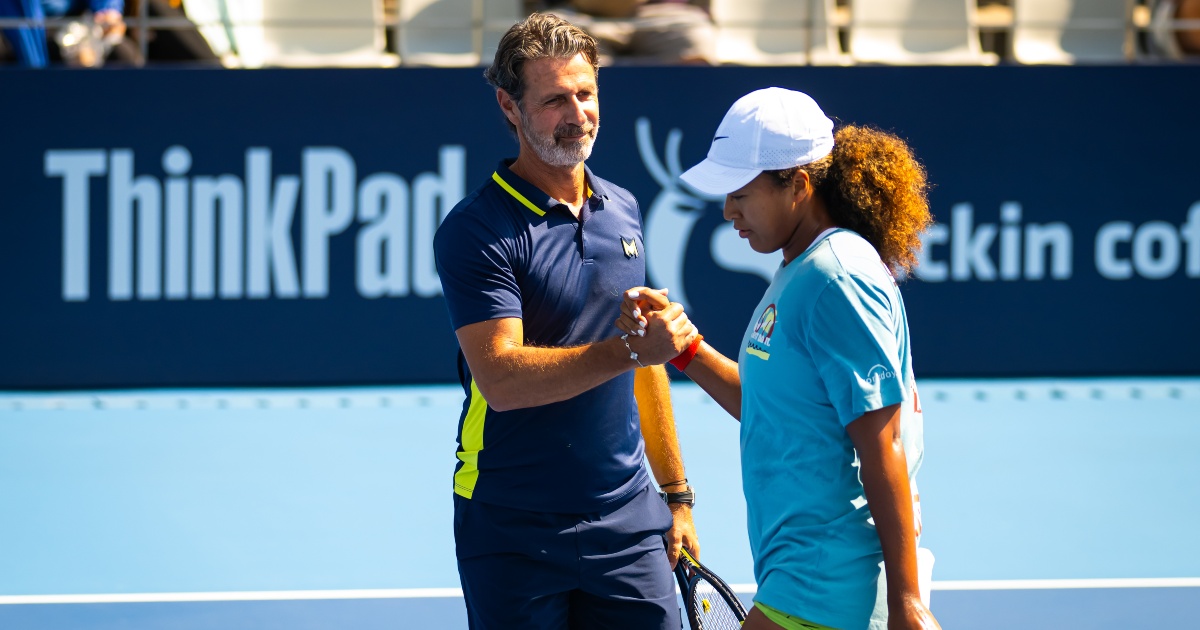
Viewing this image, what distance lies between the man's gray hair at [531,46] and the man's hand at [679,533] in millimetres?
1036

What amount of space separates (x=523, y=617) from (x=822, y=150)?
113cm

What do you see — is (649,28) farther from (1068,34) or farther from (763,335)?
(763,335)

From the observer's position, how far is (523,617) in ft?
8.96

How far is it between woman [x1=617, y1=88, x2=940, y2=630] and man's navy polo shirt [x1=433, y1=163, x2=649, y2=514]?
254 mm

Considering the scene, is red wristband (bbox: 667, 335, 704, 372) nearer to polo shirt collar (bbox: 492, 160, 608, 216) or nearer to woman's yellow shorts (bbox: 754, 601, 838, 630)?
polo shirt collar (bbox: 492, 160, 608, 216)

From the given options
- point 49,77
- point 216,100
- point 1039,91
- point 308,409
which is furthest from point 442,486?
point 1039,91

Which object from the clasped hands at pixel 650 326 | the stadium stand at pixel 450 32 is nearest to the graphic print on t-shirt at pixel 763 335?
the clasped hands at pixel 650 326

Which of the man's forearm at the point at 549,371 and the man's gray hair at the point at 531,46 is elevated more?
the man's gray hair at the point at 531,46

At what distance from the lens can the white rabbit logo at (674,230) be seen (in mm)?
7984

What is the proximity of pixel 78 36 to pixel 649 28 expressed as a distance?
3432mm

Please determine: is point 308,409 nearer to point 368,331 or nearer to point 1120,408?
point 368,331

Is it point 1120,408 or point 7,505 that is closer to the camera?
point 7,505

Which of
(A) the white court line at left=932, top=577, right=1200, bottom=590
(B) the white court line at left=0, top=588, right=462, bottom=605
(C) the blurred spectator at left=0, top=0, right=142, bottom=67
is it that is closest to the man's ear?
(B) the white court line at left=0, top=588, right=462, bottom=605

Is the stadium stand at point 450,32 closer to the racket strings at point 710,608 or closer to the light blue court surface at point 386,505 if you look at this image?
the light blue court surface at point 386,505
